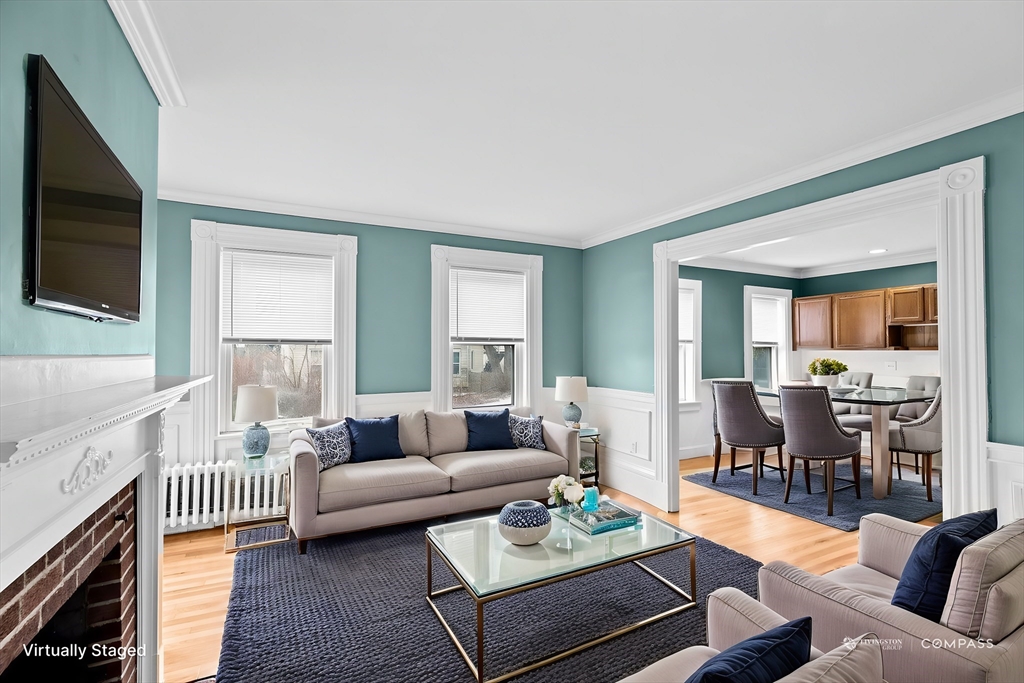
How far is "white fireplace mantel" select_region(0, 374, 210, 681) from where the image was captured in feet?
2.69

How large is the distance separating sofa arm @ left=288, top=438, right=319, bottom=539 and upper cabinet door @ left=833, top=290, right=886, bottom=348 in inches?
265

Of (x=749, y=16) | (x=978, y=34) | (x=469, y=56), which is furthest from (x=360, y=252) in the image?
(x=978, y=34)

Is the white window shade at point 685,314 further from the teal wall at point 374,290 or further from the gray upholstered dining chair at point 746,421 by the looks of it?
the teal wall at point 374,290

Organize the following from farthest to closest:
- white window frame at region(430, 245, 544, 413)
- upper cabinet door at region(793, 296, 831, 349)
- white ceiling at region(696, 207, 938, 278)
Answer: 1. upper cabinet door at region(793, 296, 831, 349)
2. white ceiling at region(696, 207, 938, 278)
3. white window frame at region(430, 245, 544, 413)

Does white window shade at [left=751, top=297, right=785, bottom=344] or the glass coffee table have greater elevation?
white window shade at [left=751, top=297, right=785, bottom=344]

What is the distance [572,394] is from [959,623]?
3.59 metres

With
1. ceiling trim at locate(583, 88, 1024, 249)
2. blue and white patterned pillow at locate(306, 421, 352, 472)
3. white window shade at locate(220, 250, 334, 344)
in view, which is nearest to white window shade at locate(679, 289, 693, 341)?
ceiling trim at locate(583, 88, 1024, 249)

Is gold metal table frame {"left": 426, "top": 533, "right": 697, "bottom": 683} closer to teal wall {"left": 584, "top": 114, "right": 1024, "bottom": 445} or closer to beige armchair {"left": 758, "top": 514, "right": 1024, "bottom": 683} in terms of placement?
beige armchair {"left": 758, "top": 514, "right": 1024, "bottom": 683}

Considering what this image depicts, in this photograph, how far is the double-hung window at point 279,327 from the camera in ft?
13.5

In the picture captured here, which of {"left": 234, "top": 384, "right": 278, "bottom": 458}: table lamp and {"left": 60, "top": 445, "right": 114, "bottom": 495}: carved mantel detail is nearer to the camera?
{"left": 60, "top": 445, "right": 114, "bottom": 495}: carved mantel detail

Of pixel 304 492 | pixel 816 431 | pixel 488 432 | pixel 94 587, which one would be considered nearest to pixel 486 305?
pixel 488 432

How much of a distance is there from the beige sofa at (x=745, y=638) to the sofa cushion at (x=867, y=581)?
42cm

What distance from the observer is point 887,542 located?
85.6 inches

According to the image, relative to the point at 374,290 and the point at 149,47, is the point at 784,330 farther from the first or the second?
the point at 149,47
